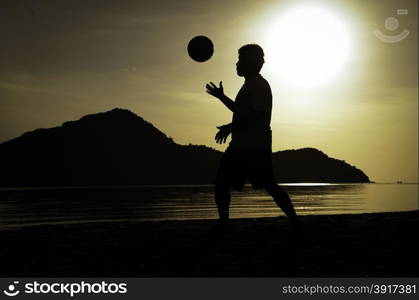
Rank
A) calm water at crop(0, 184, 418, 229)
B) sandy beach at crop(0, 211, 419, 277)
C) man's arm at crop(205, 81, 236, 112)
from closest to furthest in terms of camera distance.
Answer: sandy beach at crop(0, 211, 419, 277) < man's arm at crop(205, 81, 236, 112) < calm water at crop(0, 184, 418, 229)

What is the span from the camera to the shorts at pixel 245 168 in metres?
7.30

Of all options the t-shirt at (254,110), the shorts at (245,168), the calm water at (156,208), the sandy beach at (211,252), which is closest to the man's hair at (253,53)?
the t-shirt at (254,110)

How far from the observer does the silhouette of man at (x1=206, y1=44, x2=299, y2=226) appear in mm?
7238

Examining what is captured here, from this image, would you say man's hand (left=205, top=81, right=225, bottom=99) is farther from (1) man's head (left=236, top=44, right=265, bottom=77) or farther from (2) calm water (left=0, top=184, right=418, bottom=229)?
(2) calm water (left=0, top=184, right=418, bottom=229)

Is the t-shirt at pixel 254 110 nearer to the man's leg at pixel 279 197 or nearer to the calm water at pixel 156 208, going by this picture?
the man's leg at pixel 279 197

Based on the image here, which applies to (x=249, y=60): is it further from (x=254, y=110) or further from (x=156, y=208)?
(x=156, y=208)

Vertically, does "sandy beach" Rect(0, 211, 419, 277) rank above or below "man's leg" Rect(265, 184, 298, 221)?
below

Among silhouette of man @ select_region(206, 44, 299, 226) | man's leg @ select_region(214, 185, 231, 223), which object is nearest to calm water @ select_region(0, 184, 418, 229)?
man's leg @ select_region(214, 185, 231, 223)

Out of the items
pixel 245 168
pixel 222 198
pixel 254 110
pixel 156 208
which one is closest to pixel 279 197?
pixel 245 168

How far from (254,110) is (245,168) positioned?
2.88ft

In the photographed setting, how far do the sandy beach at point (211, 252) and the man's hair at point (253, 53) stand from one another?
278 centimetres

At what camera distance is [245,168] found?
7.36 meters

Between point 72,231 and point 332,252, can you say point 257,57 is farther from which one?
point 72,231

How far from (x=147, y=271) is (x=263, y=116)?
3047mm
